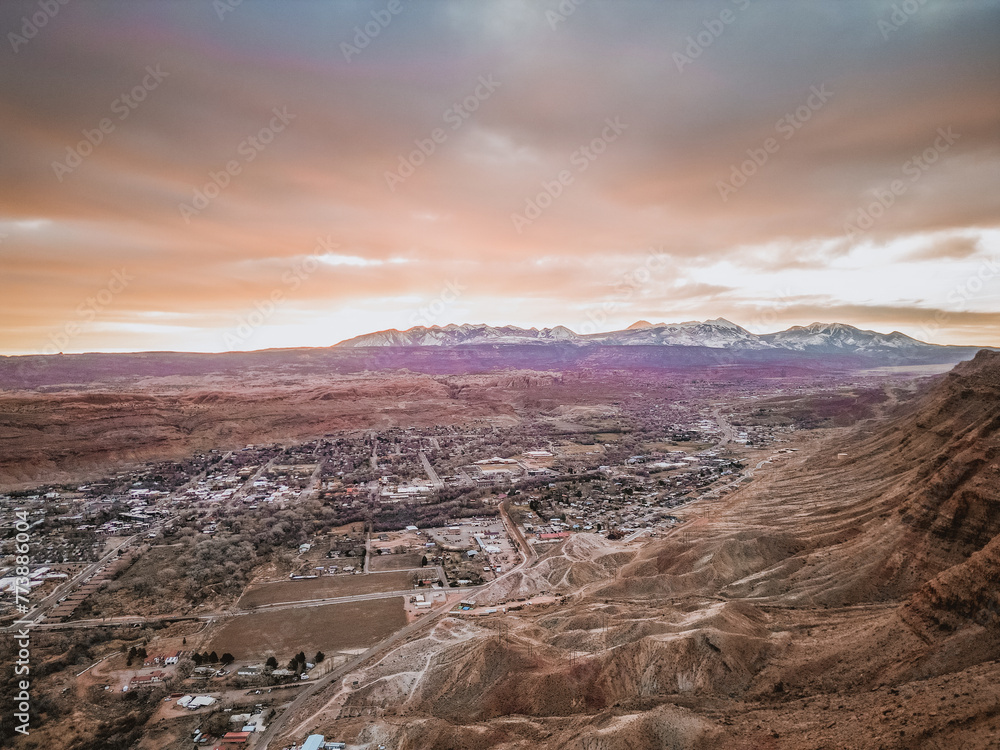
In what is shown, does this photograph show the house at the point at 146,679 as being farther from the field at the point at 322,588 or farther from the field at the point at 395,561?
the field at the point at 395,561

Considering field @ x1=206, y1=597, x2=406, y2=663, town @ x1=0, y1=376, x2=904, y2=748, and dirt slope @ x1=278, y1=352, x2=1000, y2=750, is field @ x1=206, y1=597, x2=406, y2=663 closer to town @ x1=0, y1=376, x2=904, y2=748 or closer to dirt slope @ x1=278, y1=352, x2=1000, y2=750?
town @ x1=0, y1=376, x2=904, y2=748

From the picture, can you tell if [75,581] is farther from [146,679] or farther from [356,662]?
[356,662]

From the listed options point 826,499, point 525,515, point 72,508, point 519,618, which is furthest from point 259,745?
point 72,508

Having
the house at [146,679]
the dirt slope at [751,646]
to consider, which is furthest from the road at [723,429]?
the house at [146,679]

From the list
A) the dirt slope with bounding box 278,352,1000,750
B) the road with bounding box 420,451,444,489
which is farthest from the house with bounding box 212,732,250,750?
the road with bounding box 420,451,444,489

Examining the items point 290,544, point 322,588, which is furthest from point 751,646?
point 290,544

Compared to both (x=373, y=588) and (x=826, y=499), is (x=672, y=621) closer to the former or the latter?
(x=373, y=588)
